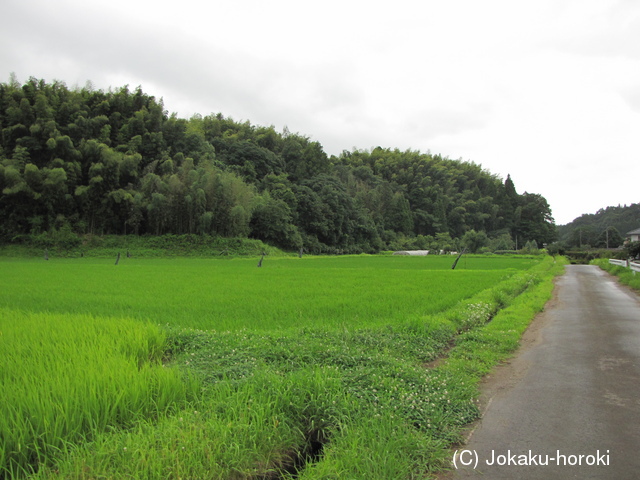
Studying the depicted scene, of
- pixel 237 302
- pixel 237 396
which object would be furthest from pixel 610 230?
pixel 237 396

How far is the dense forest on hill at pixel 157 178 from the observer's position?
117 ft

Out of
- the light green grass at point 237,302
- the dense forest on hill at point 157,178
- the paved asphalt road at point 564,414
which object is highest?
the dense forest on hill at point 157,178

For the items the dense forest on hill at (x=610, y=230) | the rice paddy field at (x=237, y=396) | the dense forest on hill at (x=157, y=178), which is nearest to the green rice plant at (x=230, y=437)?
the rice paddy field at (x=237, y=396)

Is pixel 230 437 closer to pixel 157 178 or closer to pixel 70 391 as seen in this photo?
pixel 70 391

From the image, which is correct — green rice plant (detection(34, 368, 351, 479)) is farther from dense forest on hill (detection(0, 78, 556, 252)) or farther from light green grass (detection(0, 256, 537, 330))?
dense forest on hill (detection(0, 78, 556, 252))

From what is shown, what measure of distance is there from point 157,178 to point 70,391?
126ft

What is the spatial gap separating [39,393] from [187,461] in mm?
1491

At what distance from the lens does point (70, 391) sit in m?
2.96

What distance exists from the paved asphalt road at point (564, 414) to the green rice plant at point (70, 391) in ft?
7.64

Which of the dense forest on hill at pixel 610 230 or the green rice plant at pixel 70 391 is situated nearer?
the green rice plant at pixel 70 391

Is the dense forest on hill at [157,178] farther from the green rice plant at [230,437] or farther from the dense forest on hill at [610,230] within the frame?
the green rice plant at [230,437]

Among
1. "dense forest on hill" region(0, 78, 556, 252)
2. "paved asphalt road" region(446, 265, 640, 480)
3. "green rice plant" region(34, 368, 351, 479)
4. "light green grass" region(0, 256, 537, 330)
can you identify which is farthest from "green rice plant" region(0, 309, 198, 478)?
"dense forest on hill" region(0, 78, 556, 252)

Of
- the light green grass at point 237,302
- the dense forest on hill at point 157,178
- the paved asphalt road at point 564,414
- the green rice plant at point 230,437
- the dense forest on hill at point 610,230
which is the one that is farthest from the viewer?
the dense forest on hill at point 610,230

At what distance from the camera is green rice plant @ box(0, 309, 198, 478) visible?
8.05ft
